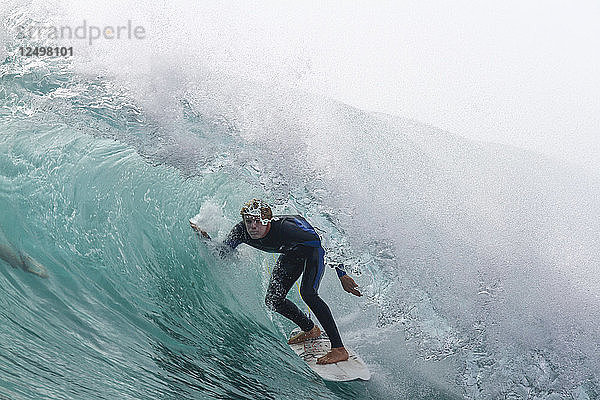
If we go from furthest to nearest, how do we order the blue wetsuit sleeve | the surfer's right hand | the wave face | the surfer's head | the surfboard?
the surfer's right hand < the blue wetsuit sleeve < the surfer's head < the surfboard < the wave face

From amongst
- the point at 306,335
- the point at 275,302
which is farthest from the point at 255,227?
the point at 306,335

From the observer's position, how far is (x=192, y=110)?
5.34 m

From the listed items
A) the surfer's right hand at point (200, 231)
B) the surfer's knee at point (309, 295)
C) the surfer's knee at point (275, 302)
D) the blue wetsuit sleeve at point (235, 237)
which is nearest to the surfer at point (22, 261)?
the surfer's right hand at point (200, 231)

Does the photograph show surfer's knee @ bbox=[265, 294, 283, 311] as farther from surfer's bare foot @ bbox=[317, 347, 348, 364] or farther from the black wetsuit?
surfer's bare foot @ bbox=[317, 347, 348, 364]

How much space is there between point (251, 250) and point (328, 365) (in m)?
1.61

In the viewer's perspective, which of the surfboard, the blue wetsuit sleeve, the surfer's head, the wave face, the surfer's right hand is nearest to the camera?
the wave face

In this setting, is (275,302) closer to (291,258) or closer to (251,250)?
(291,258)

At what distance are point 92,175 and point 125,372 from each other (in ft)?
8.02

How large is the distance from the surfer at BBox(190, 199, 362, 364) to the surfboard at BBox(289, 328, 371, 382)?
0.04m

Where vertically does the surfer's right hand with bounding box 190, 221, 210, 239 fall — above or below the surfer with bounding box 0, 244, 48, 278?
above

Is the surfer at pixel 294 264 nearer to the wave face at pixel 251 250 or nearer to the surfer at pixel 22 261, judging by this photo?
the wave face at pixel 251 250

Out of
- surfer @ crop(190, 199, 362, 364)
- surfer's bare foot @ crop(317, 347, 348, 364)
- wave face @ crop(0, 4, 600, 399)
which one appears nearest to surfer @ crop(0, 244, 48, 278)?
wave face @ crop(0, 4, 600, 399)

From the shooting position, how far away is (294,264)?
455 cm

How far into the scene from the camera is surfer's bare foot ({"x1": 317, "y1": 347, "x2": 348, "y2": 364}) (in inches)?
170
